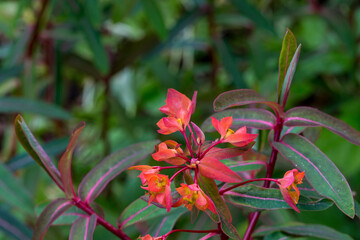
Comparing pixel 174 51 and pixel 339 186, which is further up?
pixel 339 186

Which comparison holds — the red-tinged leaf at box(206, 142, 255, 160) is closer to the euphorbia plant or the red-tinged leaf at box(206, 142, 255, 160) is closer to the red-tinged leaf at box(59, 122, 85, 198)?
the euphorbia plant

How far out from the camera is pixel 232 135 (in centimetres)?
33

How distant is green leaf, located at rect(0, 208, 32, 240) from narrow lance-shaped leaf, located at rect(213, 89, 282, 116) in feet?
1.56

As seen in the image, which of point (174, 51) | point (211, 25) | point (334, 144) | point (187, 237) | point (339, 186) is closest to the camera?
point (339, 186)

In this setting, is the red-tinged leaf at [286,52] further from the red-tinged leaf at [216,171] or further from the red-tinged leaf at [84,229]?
the red-tinged leaf at [84,229]

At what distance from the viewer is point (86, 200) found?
0.43m

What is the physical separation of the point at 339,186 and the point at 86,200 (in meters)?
0.25

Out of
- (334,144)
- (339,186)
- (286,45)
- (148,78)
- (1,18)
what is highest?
(1,18)

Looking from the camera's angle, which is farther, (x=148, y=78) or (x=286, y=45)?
(x=148, y=78)

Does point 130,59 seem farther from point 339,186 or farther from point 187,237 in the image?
point 339,186

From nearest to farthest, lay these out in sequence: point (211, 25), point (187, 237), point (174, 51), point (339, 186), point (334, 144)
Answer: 1. point (339, 186)
2. point (187, 237)
3. point (211, 25)
4. point (334, 144)
5. point (174, 51)

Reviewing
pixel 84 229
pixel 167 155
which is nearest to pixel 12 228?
pixel 84 229

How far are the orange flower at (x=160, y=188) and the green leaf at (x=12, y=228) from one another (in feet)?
1.45

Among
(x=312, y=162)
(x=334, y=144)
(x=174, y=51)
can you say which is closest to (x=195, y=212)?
(x=312, y=162)
